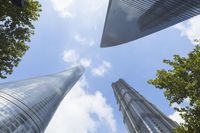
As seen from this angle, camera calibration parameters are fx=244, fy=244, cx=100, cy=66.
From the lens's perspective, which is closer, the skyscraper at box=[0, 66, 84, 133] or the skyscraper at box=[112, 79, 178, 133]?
the skyscraper at box=[0, 66, 84, 133]

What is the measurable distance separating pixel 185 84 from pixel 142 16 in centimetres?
3279

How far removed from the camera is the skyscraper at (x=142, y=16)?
1369 inches

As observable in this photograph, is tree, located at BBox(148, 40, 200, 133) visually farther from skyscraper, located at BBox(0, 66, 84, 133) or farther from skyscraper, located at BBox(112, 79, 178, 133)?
skyscraper, located at BBox(112, 79, 178, 133)

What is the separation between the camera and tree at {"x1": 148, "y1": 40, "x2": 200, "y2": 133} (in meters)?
13.1

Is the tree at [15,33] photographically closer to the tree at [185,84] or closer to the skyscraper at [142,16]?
the tree at [185,84]

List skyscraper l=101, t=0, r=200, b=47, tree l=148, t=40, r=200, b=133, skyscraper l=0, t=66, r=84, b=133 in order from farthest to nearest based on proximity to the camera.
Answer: skyscraper l=0, t=66, r=84, b=133 → skyscraper l=101, t=0, r=200, b=47 → tree l=148, t=40, r=200, b=133

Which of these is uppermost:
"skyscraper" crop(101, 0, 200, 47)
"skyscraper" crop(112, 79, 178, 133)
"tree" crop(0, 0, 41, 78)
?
"skyscraper" crop(112, 79, 178, 133)

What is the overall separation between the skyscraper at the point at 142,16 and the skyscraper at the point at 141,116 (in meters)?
77.8

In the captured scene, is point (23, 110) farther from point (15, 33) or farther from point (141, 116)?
point (141, 116)

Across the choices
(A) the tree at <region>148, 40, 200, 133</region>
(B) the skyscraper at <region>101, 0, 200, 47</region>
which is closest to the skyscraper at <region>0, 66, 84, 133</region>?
(B) the skyscraper at <region>101, 0, 200, 47</region>

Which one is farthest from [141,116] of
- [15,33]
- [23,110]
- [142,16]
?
[15,33]

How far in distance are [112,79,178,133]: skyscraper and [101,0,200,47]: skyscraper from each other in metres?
77.8

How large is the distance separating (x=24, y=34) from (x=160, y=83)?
34.5 ft

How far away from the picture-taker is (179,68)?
14969 mm
